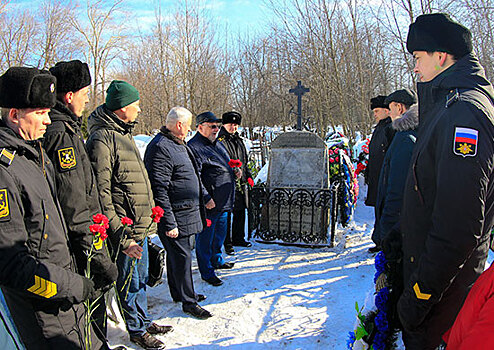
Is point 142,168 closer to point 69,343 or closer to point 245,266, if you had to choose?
point 69,343

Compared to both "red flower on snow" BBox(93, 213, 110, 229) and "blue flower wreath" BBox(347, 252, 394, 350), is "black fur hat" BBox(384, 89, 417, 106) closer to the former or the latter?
"blue flower wreath" BBox(347, 252, 394, 350)

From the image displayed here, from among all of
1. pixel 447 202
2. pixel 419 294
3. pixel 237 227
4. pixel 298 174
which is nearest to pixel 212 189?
pixel 237 227

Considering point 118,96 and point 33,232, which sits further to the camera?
point 118,96

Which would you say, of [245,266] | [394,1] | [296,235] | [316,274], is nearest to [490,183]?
[316,274]

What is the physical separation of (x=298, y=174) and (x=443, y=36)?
4.07 meters

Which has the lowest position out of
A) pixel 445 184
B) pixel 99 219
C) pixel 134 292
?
pixel 134 292

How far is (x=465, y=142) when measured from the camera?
1.44m

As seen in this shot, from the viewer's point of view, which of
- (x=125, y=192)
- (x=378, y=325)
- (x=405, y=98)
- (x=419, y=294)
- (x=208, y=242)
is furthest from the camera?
(x=208, y=242)

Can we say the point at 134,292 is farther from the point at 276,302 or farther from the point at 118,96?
the point at 118,96

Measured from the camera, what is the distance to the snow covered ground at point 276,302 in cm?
309

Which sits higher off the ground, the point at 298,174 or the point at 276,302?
the point at 298,174

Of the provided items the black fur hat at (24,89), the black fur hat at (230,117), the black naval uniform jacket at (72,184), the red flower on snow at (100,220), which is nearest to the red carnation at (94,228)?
the red flower on snow at (100,220)

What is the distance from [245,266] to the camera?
4703 mm

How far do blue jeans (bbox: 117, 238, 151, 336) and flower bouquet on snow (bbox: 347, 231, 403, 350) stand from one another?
5.65 feet
